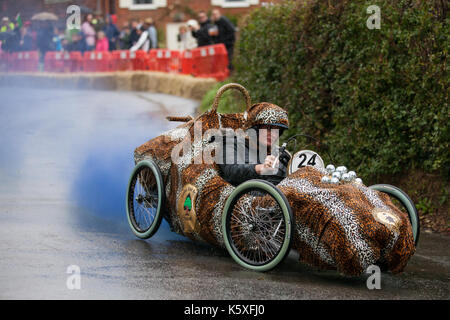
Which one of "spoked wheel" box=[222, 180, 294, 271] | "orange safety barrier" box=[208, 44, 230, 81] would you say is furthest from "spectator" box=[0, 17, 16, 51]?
"spoked wheel" box=[222, 180, 294, 271]

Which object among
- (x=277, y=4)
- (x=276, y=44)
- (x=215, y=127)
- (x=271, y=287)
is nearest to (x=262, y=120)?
(x=215, y=127)

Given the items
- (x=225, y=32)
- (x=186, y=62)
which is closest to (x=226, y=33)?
(x=225, y=32)

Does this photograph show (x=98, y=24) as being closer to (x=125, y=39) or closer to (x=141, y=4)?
(x=125, y=39)

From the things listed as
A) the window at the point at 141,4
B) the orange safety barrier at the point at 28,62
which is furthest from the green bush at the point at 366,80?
the window at the point at 141,4

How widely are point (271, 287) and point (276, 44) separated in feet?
21.7

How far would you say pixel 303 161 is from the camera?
6996mm

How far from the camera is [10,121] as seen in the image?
17109 millimetres

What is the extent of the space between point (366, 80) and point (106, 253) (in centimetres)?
424

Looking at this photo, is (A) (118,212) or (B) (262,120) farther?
(A) (118,212)

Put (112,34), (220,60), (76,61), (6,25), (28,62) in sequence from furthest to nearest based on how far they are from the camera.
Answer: (28,62)
(76,61)
(112,34)
(6,25)
(220,60)

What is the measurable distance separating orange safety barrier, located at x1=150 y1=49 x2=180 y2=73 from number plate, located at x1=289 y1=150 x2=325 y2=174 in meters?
19.7

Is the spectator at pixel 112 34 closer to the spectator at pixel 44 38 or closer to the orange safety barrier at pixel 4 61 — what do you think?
the spectator at pixel 44 38

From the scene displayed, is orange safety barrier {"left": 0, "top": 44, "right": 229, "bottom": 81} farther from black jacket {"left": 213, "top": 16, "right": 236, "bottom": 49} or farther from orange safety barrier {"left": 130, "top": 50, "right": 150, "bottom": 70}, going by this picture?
black jacket {"left": 213, "top": 16, "right": 236, "bottom": 49}
